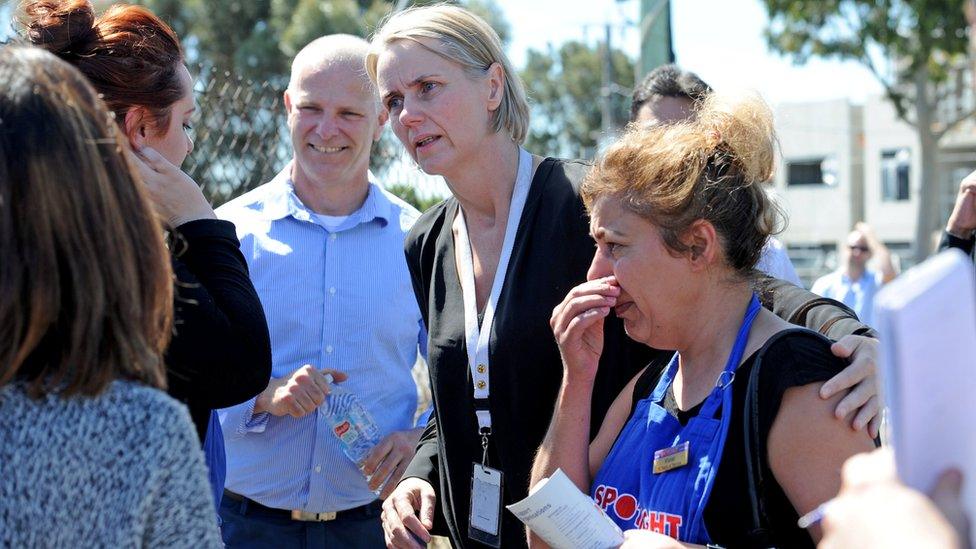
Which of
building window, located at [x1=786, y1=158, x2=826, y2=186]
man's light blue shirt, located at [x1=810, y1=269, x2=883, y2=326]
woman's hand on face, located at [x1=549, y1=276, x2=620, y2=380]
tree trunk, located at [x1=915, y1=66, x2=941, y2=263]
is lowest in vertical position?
building window, located at [x1=786, y1=158, x2=826, y2=186]

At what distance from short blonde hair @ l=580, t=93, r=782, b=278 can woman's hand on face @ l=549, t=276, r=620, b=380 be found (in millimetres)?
193

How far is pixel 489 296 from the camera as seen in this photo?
2885 mm

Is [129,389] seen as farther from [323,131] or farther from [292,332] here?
[323,131]

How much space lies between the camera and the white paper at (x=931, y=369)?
3.25 feet

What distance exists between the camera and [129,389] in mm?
1459

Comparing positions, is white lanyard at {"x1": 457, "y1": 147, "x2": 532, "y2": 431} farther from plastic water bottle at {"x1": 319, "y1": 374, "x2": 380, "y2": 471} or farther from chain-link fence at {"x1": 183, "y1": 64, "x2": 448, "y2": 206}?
chain-link fence at {"x1": 183, "y1": 64, "x2": 448, "y2": 206}

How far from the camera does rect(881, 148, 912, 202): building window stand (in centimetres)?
4003

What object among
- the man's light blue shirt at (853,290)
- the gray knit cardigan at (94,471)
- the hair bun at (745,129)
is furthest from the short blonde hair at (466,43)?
the man's light blue shirt at (853,290)

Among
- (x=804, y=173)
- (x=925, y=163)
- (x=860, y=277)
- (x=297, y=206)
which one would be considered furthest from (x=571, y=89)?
(x=297, y=206)

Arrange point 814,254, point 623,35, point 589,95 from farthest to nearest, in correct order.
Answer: point 589,95, point 814,254, point 623,35

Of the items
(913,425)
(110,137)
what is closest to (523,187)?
(110,137)

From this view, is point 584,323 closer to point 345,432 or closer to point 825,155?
point 345,432

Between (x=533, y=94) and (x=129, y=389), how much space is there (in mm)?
2190

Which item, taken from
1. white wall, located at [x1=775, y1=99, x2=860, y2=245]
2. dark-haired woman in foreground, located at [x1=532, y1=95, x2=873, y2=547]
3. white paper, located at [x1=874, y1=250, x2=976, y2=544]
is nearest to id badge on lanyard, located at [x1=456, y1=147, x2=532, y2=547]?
dark-haired woman in foreground, located at [x1=532, y1=95, x2=873, y2=547]
